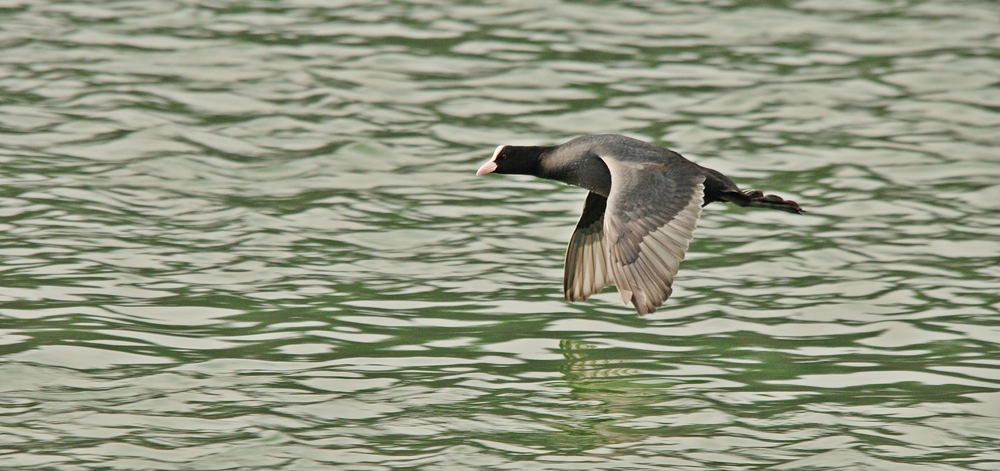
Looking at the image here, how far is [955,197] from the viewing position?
11.9 metres

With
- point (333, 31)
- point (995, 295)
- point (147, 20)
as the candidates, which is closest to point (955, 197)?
point (995, 295)

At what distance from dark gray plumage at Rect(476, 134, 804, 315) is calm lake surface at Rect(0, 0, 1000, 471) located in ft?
1.68

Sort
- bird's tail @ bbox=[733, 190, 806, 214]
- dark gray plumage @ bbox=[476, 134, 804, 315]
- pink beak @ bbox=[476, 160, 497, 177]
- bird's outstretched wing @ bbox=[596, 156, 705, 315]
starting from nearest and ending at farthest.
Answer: bird's outstretched wing @ bbox=[596, 156, 705, 315] < dark gray plumage @ bbox=[476, 134, 804, 315] < bird's tail @ bbox=[733, 190, 806, 214] < pink beak @ bbox=[476, 160, 497, 177]

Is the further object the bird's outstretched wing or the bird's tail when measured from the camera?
the bird's tail

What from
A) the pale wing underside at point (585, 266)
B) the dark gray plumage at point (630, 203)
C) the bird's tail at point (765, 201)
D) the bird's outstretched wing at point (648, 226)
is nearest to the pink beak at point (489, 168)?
the dark gray plumage at point (630, 203)

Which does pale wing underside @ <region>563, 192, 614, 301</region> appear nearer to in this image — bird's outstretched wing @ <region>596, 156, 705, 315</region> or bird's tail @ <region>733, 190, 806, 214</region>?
bird's outstretched wing @ <region>596, 156, 705, 315</region>

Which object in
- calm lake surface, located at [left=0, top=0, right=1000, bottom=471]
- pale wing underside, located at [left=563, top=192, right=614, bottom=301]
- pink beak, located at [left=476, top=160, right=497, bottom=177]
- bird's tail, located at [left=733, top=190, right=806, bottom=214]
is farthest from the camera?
pink beak, located at [left=476, top=160, right=497, bottom=177]

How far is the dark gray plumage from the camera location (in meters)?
7.82

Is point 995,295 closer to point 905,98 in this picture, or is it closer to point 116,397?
point 905,98

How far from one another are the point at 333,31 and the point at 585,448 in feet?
32.1

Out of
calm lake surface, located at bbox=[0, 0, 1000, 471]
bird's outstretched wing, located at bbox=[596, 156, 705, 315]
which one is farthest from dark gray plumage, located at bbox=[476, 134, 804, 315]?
calm lake surface, located at bbox=[0, 0, 1000, 471]

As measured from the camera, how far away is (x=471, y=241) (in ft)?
35.6

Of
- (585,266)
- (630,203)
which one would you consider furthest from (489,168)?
(630,203)

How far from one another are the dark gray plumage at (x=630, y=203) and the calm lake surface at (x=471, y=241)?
0.51 m
